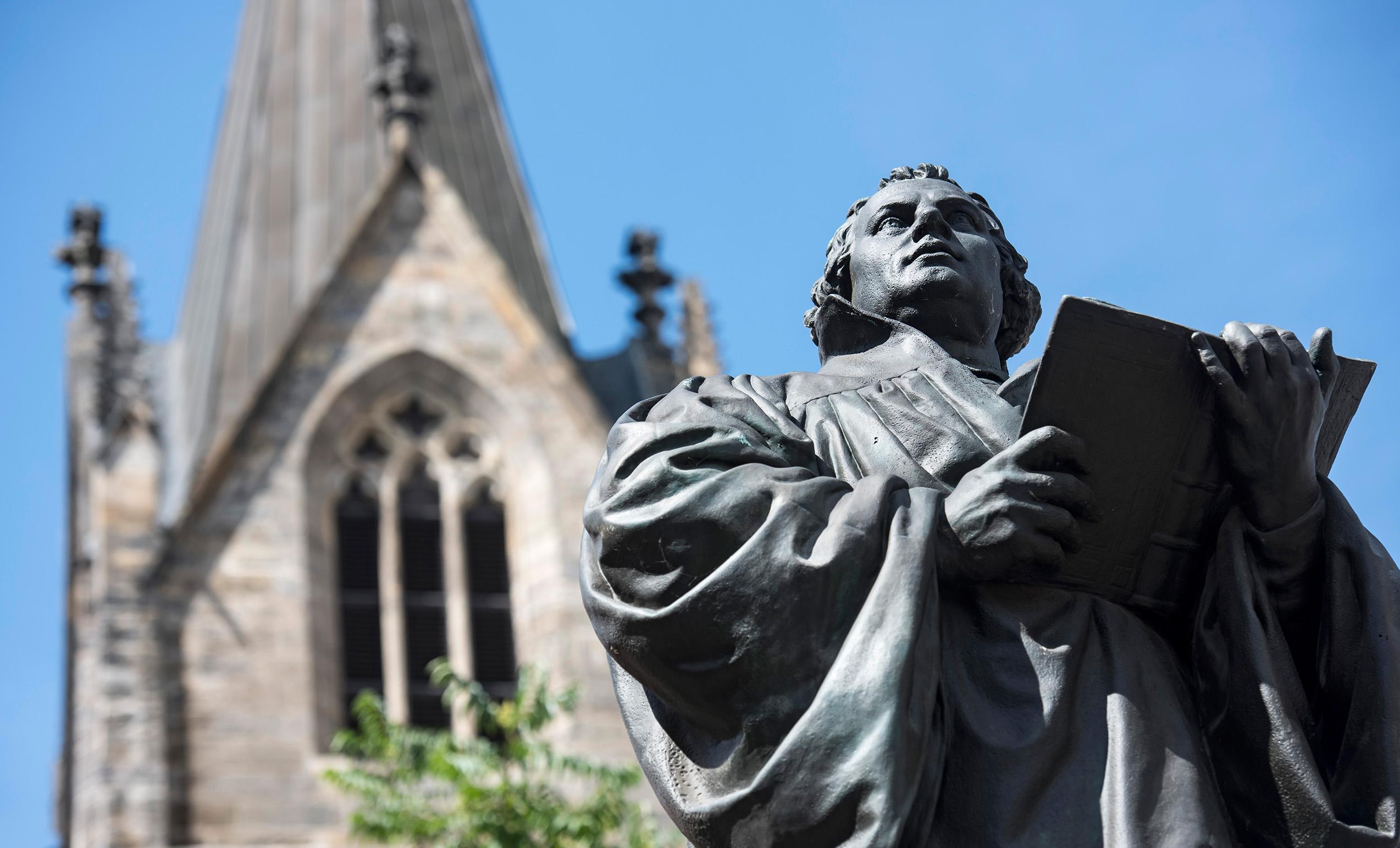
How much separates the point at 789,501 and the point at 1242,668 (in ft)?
2.56

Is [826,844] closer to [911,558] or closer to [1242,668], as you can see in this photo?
[911,558]

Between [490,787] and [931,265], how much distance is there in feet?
50.8

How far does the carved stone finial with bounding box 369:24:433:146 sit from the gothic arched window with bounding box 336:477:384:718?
6.08 metres

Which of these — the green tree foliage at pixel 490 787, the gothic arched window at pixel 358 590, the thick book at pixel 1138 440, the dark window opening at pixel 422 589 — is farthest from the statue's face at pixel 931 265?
the gothic arched window at pixel 358 590

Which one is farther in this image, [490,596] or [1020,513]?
[490,596]

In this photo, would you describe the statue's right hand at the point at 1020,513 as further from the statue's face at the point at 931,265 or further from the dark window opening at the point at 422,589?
the dark window opening at the point at 422,589

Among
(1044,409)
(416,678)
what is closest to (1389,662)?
(1044,409)

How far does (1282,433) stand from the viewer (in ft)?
14.5

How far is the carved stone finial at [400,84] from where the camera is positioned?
124ft

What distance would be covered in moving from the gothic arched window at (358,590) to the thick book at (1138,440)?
1077 inches

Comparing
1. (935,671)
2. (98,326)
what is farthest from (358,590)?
(935,671)

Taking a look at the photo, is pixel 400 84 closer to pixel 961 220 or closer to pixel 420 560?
pixel 420 560

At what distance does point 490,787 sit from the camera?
20062mm

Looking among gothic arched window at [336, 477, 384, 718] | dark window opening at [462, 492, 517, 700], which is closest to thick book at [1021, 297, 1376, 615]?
dark window opening at [462, 492, 517, 700]
